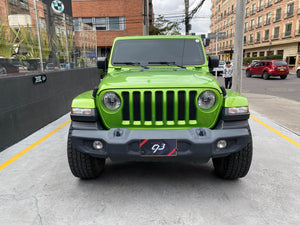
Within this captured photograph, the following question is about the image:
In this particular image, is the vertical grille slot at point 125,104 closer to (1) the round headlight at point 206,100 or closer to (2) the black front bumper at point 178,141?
(2) the black front bumper at point 178,141

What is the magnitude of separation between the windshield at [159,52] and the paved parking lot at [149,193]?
64.2 inches

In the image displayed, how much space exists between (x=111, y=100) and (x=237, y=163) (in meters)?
1.70

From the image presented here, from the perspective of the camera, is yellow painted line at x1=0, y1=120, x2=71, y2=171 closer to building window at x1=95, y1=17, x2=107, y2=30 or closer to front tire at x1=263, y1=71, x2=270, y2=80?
front tire at x1=263, y1=71, x2=270, y2=80

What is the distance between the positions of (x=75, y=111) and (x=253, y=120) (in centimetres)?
524

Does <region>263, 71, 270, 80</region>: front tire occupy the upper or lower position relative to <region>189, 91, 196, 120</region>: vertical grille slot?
lower

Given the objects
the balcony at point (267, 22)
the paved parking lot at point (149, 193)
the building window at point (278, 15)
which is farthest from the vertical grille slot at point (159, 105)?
the balcony at point (267, 22)

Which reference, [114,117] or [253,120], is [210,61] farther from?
[253,120]

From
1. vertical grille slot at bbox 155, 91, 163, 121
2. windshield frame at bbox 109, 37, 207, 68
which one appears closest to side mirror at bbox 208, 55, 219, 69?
windshield frame at bbox 109, 37, 207, 68

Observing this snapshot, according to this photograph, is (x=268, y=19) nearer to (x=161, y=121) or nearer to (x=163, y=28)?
(x=163, y=28)

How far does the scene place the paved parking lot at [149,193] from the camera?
2.58 metres

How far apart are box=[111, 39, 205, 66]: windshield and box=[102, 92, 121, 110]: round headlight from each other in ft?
4.46

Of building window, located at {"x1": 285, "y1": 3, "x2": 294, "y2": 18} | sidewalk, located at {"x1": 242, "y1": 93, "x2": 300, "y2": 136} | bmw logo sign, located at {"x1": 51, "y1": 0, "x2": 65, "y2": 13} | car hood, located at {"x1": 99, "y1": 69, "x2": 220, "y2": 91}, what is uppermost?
building window, located at {"x1": 285, "y1": 3, "x2": 294, "y2": 18}

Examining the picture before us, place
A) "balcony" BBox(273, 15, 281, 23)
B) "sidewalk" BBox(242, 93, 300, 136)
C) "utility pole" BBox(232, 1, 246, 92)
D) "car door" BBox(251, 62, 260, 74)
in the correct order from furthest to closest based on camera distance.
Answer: "balcony" BBox(273, 15, 281, 23) → "car door" BBox(251, 62, 260, 74) → "utility pole" BBox(232, 1, 246, 92) → "sidewalk" BBox(242, 93, 300, 136)

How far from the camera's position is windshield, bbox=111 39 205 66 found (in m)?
4.05
